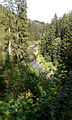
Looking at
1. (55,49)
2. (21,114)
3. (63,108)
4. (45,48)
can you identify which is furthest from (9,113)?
(45,48)

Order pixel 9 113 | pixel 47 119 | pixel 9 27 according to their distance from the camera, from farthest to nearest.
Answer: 1. pixel 9 27
2. pixel 47 119
3. pixel 9 113

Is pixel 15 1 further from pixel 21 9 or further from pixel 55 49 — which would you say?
pixel 55 49

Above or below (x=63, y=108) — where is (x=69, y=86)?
above

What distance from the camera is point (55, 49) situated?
3189 centimetres

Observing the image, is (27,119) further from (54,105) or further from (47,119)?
(54,105)

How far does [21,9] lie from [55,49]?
19370 millimetres

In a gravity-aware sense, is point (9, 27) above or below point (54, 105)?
above

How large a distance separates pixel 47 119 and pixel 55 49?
31416mm

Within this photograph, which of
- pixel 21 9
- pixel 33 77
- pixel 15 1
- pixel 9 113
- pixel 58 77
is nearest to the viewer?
pixel 9 113

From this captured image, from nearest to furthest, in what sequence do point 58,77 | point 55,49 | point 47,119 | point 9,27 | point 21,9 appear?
1. point 47,119
2. point 58,77
3. point 9,27
4. point 21,9
5. point 55,49

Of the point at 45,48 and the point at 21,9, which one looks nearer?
the point at 21,9

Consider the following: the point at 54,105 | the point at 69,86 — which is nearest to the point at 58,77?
the point at 69,86

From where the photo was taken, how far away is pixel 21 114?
131cm

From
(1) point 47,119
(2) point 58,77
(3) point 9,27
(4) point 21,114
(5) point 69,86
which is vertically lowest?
(1) point 47,119
